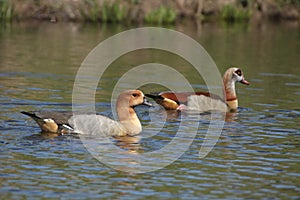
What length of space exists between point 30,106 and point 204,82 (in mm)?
5798

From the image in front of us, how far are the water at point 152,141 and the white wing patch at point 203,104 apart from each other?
0.42m

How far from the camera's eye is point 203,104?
52.1 feet

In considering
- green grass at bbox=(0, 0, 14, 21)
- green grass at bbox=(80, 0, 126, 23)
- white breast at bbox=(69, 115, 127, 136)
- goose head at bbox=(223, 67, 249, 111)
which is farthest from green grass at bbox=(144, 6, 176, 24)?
white breast at bbox=(69, 115, 127, 136)

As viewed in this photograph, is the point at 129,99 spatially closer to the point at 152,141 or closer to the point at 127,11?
the point at 152,141

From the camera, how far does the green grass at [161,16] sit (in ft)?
112

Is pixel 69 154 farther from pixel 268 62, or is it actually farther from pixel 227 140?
pixel 268 62

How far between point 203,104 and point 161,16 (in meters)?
18.9

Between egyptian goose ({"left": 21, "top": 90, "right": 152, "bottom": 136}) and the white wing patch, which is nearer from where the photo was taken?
egyptian goose ({"left": 21, "top": 90, "right": 152, "bottom": 136})

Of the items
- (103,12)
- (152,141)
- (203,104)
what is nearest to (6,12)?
(103,12)

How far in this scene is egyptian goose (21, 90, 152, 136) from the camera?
12414 millimetres

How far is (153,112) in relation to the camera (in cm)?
1543

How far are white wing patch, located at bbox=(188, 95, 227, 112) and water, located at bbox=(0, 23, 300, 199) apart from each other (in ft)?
1.38

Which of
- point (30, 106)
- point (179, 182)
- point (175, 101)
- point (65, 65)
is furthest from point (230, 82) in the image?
point (179, 182)

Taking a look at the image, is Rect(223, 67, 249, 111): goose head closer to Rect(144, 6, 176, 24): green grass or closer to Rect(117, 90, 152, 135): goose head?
Rect(117, 90, 152, 135): goose head
